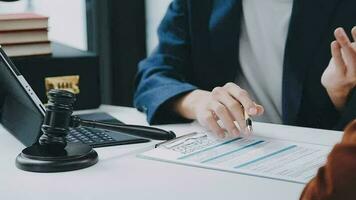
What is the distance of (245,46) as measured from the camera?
4.58 ft

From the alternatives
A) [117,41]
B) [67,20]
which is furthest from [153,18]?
[67,20]

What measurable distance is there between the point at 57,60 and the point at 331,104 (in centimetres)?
59

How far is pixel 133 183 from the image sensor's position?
0.80 m

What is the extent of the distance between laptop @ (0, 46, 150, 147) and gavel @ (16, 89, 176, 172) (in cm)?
4

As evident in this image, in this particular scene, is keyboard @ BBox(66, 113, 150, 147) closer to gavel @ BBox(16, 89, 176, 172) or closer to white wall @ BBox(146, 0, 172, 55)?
gavel @ BBox(16, 89, 176, 172)

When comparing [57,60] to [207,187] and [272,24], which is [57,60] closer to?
[272,24]

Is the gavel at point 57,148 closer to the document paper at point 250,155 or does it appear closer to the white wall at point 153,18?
the document paper at point 250,155

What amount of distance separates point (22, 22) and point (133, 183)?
22.7 inches

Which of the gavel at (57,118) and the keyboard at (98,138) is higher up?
the gavel at (57,118)

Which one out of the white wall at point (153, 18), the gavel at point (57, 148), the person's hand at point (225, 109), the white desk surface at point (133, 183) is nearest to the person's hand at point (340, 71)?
the person's hand at point (225, 109)

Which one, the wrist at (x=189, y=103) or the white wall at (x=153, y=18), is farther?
the white wall at (x=153, y=18)

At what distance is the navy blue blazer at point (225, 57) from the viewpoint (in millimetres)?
1272

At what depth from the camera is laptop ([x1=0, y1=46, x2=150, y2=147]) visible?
0.93 metres

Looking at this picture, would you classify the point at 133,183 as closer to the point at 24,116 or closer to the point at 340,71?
the point at 24,116
